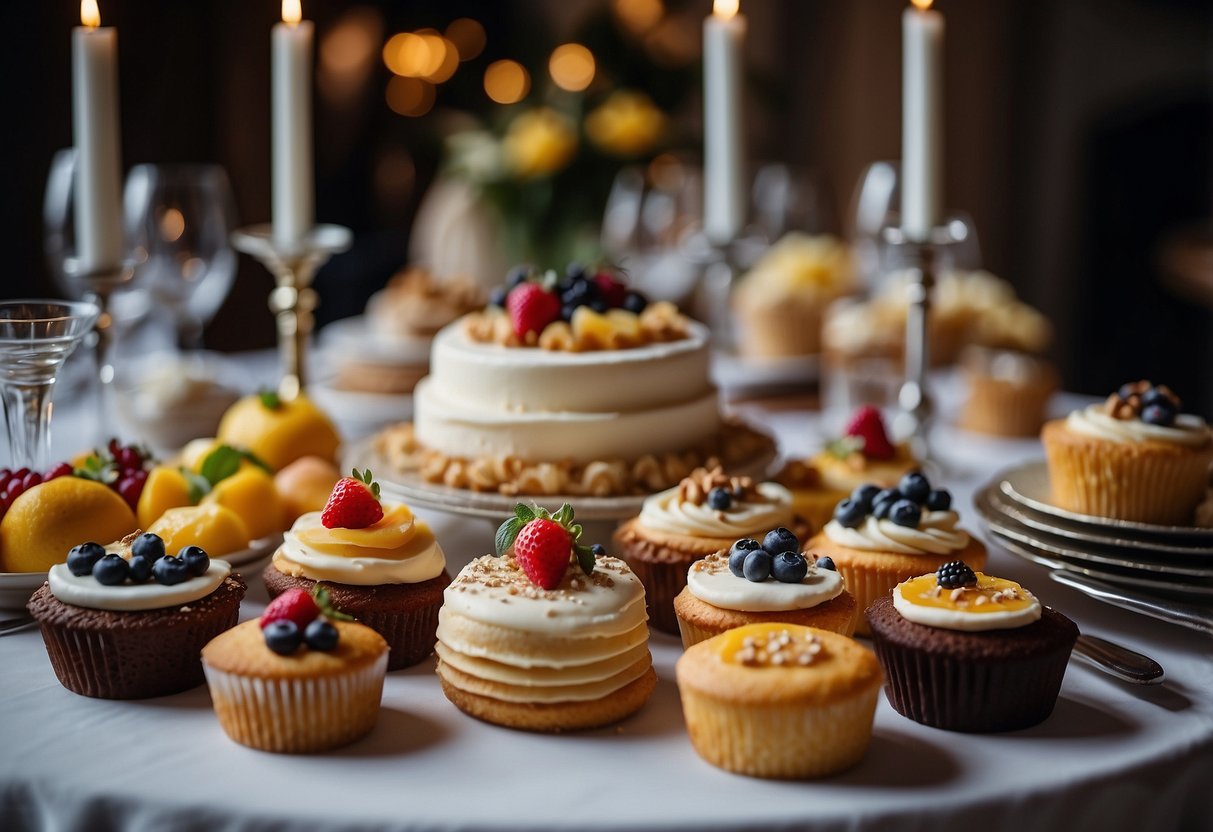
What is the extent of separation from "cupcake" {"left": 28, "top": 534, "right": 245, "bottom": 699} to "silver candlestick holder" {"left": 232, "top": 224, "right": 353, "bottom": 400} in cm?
131

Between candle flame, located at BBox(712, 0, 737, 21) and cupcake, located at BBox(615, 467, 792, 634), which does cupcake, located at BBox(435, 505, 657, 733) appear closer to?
cupcake, located at BBox(615, 467, 792, 634)

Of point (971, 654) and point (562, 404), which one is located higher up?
point (562, 404)

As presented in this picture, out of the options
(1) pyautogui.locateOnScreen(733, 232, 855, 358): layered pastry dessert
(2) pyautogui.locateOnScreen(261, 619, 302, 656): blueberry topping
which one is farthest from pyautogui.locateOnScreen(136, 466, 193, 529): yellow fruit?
(1) pyautogui.locateOnScreen(733, 232, 855, 358): layered pastry dessert

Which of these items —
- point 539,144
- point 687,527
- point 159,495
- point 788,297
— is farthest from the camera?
point 539,144

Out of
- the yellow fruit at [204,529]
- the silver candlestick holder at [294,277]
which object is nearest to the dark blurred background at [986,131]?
the silver candlestick holder at [294,277]

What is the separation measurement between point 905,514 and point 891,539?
5cm

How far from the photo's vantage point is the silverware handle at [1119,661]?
Result: 2.02m

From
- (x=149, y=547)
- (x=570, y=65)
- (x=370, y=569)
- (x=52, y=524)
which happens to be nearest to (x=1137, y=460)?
(x=370, y=569)

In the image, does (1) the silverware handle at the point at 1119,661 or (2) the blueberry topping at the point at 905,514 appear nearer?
(1) the silverware handle at the point at 1119,661

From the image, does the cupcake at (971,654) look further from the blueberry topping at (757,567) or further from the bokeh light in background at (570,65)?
the bokeh light in background at (570,65)

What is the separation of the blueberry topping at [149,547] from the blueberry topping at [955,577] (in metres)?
1.27

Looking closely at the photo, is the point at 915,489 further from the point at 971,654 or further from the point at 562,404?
the point at 562,404

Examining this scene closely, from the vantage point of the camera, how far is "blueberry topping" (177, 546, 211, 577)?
6.73 feet

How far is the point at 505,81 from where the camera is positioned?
8.05m
